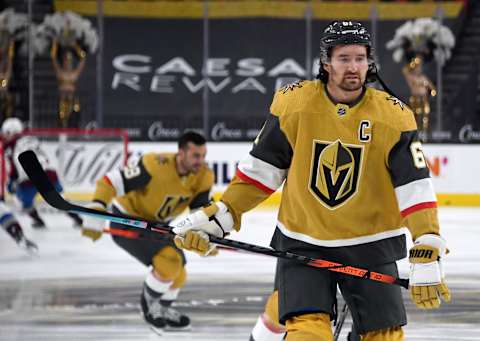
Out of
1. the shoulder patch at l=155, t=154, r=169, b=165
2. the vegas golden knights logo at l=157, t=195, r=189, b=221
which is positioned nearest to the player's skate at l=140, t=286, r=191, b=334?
A: the vegas golden knights logo at l=157, t=195, r=189, b=221

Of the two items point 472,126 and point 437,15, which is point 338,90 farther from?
point 437,15

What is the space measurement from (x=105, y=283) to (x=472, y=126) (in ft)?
18.1

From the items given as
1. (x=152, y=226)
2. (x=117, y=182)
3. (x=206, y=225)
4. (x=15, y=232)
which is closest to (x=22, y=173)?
(x=15, y=232)

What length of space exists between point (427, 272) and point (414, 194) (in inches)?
7.0

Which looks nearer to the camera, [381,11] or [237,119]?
Answer: [237,119]

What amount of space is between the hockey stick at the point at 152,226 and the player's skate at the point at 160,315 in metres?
1.41

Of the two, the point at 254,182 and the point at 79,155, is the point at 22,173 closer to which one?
the point at 79,155

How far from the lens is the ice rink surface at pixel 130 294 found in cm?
390

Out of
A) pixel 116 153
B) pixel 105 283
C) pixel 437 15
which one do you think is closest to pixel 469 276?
pixel 105 283

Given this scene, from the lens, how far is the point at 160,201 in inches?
172

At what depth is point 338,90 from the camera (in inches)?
94.8

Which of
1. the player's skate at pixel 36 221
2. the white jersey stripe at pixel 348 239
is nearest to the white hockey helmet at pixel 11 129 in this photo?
the player's skate at pixel 36 221

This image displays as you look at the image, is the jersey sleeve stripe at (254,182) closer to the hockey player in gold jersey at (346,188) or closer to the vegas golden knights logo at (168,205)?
the hockey player in gold jersey at (346,188)

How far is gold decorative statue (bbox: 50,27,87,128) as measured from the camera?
10.1 metres
